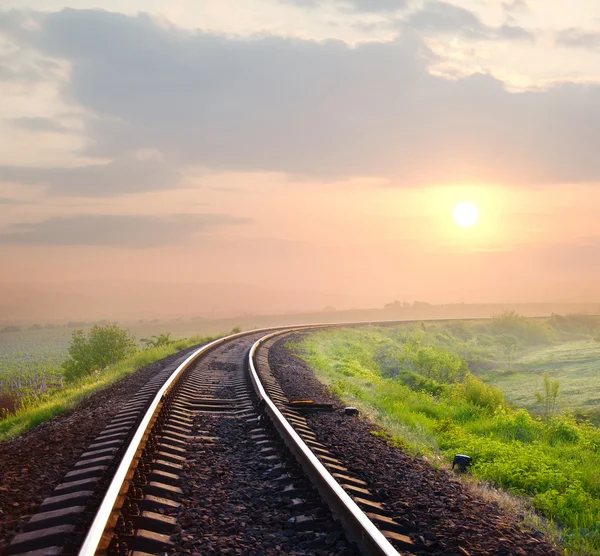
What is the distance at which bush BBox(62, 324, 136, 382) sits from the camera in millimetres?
30047

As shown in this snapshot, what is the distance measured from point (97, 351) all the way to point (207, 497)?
27347 millimetres

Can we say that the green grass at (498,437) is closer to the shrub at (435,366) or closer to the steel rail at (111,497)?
the shrub at (435,366)

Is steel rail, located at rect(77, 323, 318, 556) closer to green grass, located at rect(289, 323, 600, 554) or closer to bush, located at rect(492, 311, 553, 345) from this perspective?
green grass, located at rect(289, 323, 600, 554)

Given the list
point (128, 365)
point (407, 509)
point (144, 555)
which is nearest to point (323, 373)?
point (128, 365)

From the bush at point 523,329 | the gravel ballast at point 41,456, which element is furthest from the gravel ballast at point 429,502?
the bush at point 523,329

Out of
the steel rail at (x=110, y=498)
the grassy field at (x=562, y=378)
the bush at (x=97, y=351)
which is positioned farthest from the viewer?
the bush at (x=97, y=351)

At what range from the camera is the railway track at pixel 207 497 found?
4.27m

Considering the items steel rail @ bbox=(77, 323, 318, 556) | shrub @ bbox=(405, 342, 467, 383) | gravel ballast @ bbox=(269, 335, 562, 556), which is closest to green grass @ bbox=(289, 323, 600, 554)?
shrub @ bbox=(405, 342, 467, 383)

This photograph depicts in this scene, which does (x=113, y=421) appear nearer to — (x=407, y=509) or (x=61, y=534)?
(x=61, y=534)

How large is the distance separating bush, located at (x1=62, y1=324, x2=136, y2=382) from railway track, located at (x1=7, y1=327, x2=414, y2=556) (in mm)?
23063

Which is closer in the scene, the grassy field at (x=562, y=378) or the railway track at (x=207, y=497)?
the railway track at (x=207, y=497)

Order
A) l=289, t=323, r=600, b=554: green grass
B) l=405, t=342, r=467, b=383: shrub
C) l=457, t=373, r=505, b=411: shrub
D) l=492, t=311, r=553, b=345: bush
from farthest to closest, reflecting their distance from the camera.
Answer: l=492, t=311, r=553, b=345: bush → l=405, t=342, r=467, b=383: shrub → l=457, t=373, r=505, b=411: shrub → l=289, t=323, r=600, b=554: green grass

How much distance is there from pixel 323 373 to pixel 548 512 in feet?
37.0

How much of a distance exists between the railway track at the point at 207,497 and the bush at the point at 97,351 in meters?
23.1
